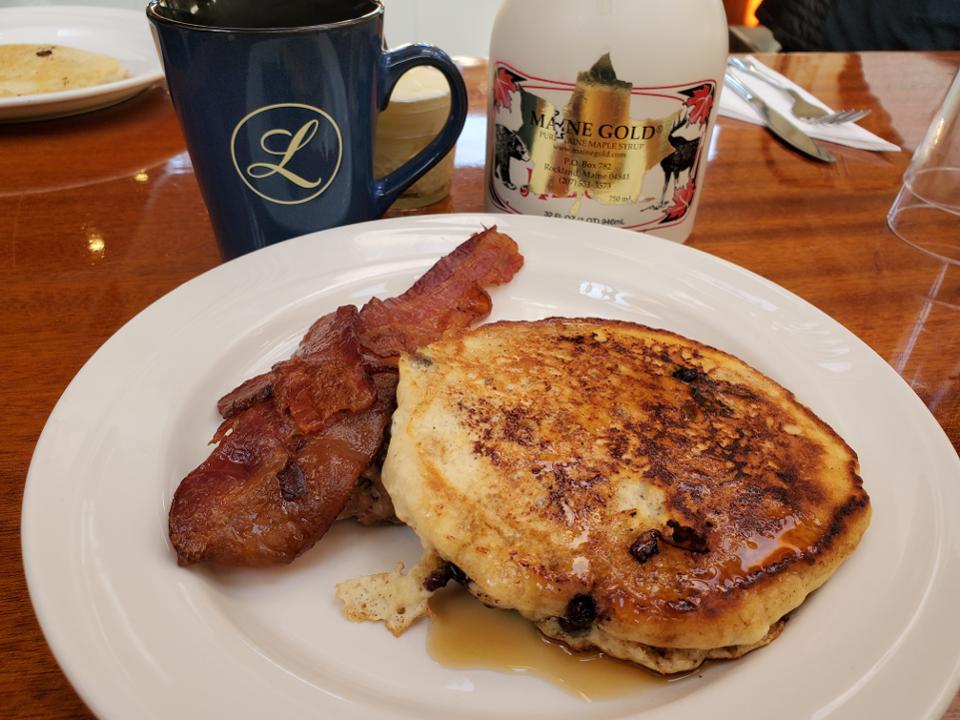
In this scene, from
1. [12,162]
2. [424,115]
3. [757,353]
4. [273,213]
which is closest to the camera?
[757,353]

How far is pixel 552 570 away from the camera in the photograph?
0.62m

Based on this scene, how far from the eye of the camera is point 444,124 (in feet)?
4.08

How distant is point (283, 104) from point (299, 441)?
0.50 m

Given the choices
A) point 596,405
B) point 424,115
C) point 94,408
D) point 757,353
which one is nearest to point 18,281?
point 94,408

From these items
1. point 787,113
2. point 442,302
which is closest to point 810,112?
point 787,113

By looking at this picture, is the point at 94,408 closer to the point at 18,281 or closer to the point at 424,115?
the point at 18,281

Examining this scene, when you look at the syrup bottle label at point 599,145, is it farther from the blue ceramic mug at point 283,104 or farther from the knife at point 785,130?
the knife at point 785,130

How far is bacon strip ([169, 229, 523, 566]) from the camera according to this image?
0.68m

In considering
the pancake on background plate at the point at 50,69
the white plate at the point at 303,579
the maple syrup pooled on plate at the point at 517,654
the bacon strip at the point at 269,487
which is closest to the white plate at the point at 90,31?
the pancake on background plate at the point at 50,69

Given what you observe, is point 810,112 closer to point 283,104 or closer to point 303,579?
point 283,104

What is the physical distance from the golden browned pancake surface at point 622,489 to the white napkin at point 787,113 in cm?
121

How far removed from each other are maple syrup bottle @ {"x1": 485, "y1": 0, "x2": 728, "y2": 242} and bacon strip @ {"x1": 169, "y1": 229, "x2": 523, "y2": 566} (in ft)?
1.18

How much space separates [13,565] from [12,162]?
3.70ft

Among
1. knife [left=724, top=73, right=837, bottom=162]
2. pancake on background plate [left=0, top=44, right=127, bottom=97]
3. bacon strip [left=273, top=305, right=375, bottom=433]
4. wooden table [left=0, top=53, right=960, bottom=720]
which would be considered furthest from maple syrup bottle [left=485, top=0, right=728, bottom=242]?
pancake on background plate [left=0, top=44, right=127, bottom=97]
